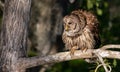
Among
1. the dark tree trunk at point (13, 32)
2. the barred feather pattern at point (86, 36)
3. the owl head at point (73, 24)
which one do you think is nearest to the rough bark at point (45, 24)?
the barred feather pattern at point (86, 36)

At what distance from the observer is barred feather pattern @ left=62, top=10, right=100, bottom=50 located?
566 cm

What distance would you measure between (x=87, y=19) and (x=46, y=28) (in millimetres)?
2715

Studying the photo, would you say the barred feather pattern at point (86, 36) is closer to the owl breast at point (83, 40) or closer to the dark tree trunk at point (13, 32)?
the owl breast at point (83, 40)

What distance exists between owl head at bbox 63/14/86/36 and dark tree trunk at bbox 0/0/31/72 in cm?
45

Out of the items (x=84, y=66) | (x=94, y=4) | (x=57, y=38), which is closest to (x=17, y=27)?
(x=94, y=4)

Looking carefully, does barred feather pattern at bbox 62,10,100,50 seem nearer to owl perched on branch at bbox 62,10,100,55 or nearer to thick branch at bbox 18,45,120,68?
owl perched on branch at bbox 62,10,100,55

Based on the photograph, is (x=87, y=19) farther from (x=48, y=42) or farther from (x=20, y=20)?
(x=48, y=42)

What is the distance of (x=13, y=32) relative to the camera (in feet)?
17.9

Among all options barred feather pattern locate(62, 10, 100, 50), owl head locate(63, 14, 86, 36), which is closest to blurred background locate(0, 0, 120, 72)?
barred feather pattern locate(62, 10, 100, 50)

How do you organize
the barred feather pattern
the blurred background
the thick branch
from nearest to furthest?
the thick branch < the barred feather pattern < the blurred background

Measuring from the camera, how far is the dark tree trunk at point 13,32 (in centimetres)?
543

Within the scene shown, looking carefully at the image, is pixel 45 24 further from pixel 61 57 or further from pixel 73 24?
pixel 61 57

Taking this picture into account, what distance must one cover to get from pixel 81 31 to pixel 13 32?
785 mm

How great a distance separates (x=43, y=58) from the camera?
5.16m
